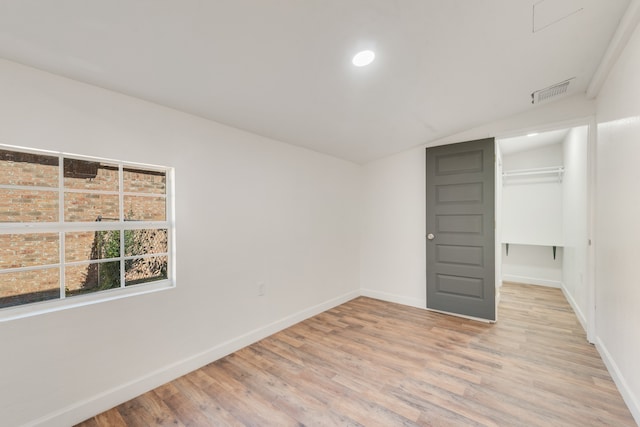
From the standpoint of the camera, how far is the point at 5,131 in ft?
4.94

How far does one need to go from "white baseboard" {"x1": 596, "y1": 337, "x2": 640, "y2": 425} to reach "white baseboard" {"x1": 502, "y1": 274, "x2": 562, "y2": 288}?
2695 millimetres

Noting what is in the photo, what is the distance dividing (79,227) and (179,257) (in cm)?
66

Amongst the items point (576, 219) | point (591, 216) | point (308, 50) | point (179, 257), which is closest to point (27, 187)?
point (179, 257)

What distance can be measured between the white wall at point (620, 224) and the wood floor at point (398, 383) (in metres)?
0.28

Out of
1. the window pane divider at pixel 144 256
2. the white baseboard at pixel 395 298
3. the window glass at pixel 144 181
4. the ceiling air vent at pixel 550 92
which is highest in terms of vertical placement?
the ceiling air vent at pixel 550 92

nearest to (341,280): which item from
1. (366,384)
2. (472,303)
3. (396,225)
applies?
(396,225)

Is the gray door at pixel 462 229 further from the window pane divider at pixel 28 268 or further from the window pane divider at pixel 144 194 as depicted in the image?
the window pane divider at pixel 28 268

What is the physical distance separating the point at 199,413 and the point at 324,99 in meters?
2.50

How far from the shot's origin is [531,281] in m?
4.95

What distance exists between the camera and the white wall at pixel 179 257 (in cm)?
157

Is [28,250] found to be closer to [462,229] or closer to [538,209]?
[462,229]

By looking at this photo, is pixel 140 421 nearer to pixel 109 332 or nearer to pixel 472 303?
pixel 109 332

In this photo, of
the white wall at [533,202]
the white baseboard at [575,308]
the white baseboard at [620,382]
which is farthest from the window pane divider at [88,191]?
the white wall at [533,202]

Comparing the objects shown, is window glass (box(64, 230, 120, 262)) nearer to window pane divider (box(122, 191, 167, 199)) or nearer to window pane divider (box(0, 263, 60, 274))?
window pane divider (box(0, 263, 60, 274))
